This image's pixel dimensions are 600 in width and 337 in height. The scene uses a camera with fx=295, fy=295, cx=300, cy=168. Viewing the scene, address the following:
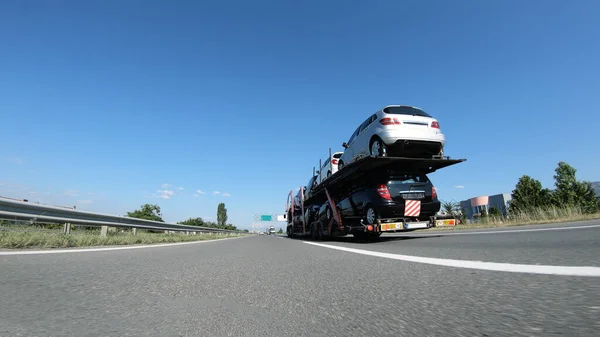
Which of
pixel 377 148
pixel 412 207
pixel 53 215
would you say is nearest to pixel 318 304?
pixel 412 207

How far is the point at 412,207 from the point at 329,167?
6.21 metres

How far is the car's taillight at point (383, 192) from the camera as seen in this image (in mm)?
8781

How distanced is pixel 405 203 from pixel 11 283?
28.0 ft

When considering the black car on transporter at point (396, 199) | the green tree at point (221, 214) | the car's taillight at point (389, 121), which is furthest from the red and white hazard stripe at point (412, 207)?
the green tree at point (221, 214)

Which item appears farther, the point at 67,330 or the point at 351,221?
the point at 351,221

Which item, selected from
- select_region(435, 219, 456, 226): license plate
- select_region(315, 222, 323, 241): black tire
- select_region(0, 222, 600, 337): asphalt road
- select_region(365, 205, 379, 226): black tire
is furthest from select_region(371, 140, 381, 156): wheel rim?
select_region(0, 222, 600, 337): asphalt road

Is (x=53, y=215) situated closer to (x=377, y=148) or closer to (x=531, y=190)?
(x=377, y=148)

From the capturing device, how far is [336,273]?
3217mm

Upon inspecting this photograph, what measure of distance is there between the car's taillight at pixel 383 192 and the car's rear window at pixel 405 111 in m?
2.52

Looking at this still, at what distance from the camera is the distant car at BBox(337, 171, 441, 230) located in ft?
28.9

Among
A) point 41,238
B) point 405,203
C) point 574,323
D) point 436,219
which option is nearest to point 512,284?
point 574,323

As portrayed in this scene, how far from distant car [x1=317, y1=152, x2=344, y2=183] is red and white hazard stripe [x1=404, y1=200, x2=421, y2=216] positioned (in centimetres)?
559

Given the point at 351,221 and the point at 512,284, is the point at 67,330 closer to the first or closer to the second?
the point at 512,284

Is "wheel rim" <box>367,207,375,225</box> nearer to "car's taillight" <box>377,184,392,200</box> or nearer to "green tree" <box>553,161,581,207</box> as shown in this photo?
"car's taillight" <box>377,184,392,200</box>
